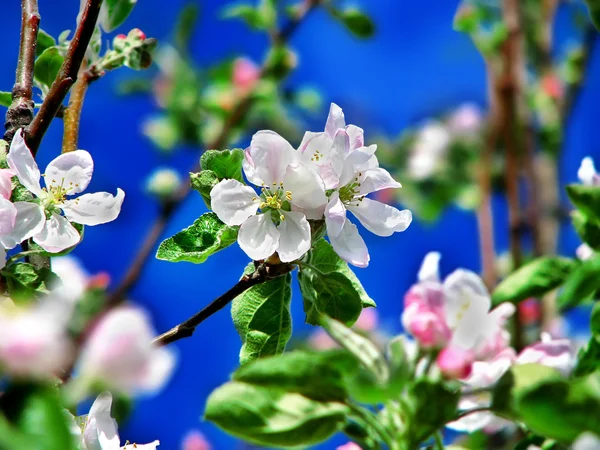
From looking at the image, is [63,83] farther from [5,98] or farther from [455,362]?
[455,362]

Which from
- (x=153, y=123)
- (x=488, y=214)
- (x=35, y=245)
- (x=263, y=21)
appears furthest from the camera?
(x=153, y=123)

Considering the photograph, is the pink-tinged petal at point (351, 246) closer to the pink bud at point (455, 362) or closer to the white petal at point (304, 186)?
the white petal at point (304, 186)

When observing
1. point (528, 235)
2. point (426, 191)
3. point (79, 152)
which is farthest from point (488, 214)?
point (79, 152)

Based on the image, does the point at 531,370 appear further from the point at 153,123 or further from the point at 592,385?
the point at 153,123

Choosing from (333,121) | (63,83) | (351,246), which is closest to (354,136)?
(333,121)

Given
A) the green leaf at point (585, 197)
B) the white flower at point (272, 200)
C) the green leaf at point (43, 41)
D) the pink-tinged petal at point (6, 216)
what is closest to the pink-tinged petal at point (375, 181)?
the white flower at point (272, 200)

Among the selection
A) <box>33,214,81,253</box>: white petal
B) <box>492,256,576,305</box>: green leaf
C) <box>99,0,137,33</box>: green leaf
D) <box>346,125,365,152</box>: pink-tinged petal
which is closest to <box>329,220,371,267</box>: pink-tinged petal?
<box>346,125,365,152</box>: pink-tinged petal
